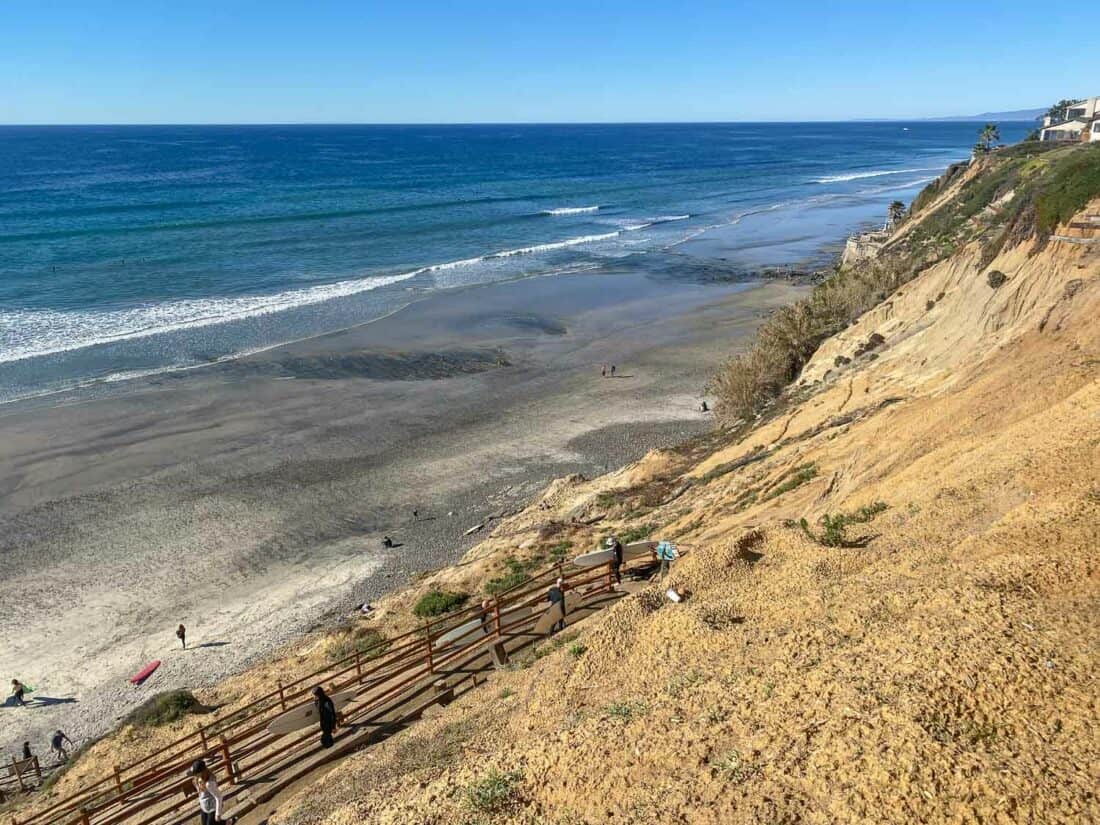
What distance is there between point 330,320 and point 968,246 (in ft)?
119

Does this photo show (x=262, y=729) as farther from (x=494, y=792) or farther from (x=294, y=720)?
(x=494, y=792)

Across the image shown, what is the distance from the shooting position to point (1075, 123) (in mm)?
75688

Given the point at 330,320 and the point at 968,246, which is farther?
the point at 330,320

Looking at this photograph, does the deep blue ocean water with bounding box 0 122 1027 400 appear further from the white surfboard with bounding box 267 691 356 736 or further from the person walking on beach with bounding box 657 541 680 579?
the person walking on beach with bounding box 657 541 680 579

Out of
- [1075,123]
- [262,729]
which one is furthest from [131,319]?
[1075,123]

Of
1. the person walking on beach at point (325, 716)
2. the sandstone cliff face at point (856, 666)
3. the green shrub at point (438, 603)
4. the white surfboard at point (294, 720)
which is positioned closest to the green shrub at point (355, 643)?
the green shrub at point (438, 603)

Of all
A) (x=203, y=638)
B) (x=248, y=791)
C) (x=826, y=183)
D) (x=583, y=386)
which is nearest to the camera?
(x=248, y=791)

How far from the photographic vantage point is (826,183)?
12631 cm

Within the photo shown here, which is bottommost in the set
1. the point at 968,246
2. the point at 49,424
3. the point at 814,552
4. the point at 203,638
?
the point at 203,638

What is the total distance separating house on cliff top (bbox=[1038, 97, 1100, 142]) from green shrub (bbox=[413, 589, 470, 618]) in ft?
226

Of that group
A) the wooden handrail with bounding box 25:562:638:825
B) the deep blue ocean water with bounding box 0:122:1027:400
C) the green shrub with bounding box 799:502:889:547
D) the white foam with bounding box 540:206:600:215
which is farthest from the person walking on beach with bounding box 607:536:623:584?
the white foam with bounding box 540:206:600:215

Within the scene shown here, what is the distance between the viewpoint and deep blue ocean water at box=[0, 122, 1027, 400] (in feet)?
155

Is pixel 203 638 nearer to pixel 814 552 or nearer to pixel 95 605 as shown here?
pixel 95 605

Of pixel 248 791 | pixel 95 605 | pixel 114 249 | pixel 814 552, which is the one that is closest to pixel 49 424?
pixel 95 605
